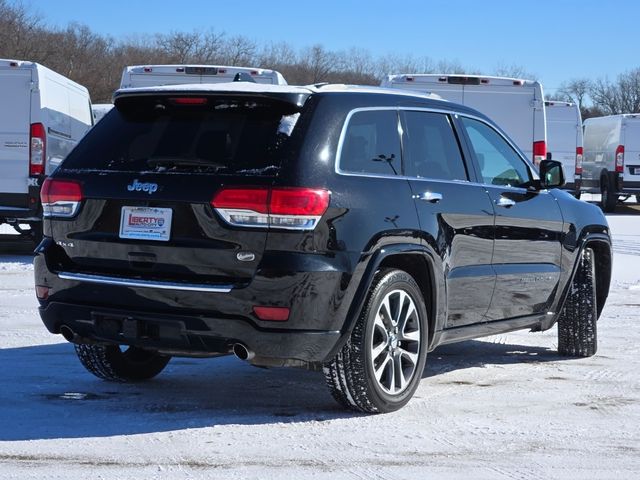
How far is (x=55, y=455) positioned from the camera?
5078 mm

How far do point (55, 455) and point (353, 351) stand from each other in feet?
5.09

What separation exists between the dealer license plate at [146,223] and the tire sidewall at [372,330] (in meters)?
1.10

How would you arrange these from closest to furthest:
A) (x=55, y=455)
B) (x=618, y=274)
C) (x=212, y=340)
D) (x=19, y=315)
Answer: (x=55, y=455), (x=212, y=340), (x=19, y=315), (x=618, y=274)

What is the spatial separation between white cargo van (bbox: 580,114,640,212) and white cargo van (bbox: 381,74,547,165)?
1175 cm

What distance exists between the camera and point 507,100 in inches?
650

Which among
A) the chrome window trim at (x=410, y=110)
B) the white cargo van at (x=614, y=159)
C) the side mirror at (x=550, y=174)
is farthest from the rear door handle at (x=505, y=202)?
the white cargo van at (x=614, y=159)

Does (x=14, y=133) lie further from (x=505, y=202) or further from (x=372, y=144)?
(x=372, y=144)

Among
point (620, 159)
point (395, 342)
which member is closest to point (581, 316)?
point (395, 342)

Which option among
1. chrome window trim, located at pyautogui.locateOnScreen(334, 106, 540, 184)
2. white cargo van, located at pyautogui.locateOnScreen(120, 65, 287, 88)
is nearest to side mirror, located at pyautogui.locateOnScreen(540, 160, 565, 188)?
chrome window trim, located at pyautogui.locateOnScreen(334, 106, 540, 184)

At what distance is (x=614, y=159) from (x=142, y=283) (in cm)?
2401

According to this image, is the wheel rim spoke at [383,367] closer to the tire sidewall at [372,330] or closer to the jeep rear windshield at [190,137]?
the tire sidewall at [372,330]

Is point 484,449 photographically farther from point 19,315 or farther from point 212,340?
point 19,315

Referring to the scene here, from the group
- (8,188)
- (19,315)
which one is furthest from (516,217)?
(8,188)

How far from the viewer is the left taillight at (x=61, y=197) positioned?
5879mm
